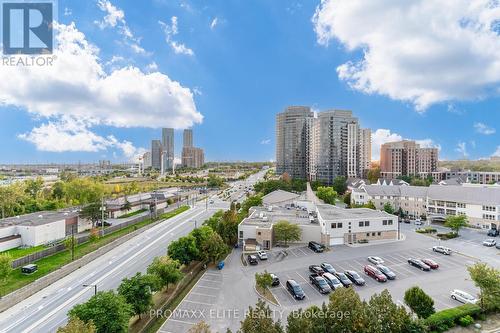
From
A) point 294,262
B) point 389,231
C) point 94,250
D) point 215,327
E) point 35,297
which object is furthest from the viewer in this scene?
point 389,231

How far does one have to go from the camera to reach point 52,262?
2800 centimetres

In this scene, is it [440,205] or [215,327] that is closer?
[215,327]

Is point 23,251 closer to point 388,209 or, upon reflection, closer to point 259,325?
point 259,325

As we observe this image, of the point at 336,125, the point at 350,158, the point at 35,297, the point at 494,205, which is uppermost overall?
the point at 336,125

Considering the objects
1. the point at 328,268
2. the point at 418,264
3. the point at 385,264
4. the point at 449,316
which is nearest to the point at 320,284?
the point at 328,268

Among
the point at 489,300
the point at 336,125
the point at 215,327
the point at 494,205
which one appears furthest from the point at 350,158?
the point at 215,327

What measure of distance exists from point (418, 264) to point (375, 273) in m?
5.46

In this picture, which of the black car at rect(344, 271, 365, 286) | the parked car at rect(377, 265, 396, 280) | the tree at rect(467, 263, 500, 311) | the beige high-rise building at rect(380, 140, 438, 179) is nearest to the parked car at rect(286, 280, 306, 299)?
the black car at rect(344, 271, 365, 286)

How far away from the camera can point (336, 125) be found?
87875mm

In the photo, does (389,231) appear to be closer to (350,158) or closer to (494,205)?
(494,205)

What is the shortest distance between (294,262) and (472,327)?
45.9 ft

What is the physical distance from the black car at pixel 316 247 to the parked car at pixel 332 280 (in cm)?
764

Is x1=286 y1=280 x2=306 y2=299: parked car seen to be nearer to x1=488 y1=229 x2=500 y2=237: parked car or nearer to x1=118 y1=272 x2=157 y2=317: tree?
x1=118 y1=272 x2=157 y2=317: tree

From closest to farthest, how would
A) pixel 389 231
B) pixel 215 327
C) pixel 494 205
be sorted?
pixel 215 327
pixel 389 231
pixel 494 205
